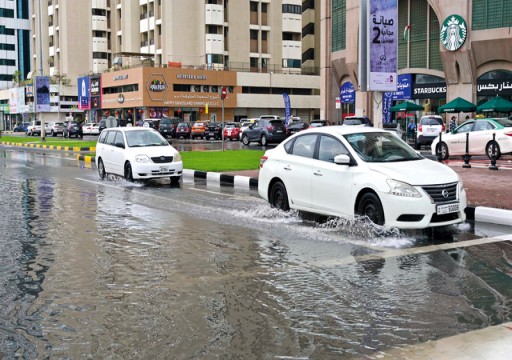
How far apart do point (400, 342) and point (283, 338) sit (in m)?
0.90

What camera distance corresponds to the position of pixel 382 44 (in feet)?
60.4

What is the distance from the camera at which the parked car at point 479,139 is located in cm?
2325

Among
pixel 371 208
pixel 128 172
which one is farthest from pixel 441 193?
pixel 128 172

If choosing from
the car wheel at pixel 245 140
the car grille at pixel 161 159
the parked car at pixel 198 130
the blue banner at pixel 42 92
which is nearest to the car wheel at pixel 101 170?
the car grille at pixel 161 159

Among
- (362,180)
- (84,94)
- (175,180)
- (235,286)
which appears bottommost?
(235,286)

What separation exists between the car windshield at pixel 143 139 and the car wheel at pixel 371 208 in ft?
34.6

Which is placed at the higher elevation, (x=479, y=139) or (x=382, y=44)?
(x=382, y=44)

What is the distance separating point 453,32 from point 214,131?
19661 millimetres

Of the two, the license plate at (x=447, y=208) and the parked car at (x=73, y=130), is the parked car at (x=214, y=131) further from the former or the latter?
the license plate at (x=447, y=208)

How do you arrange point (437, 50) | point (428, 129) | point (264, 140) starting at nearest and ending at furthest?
point (428, 129) → point (264, 140) → point (437, 50)

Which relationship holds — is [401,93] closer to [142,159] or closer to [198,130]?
[198,130]

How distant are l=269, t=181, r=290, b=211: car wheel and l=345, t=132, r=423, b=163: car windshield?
1.67 meters

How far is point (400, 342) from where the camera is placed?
5059 mm

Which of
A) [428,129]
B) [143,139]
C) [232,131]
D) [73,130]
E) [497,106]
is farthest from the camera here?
[73,130]
